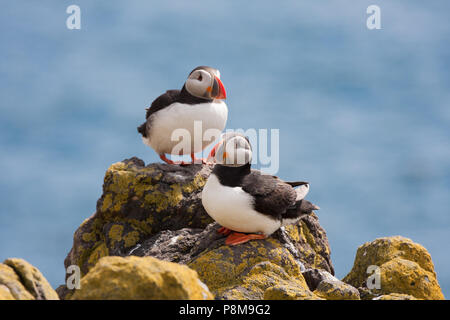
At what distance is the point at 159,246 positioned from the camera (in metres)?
9.59

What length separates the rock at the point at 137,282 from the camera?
5410 mm

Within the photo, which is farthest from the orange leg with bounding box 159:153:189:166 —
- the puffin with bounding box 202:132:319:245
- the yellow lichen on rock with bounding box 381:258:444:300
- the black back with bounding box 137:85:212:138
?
the yellow lichen on rock with bounding box 381:258:444:300

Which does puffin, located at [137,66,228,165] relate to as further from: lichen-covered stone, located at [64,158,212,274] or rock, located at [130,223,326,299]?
rock, located at [130,223,326,299]

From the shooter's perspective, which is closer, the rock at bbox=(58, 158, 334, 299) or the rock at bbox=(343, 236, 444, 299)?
the rock at bbox=(343, 236, 444, 299)

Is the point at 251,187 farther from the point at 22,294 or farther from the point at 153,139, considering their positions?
the point at 22,294

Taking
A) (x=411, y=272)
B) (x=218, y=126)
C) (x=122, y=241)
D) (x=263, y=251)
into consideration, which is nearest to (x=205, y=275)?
(x=263, y=251)

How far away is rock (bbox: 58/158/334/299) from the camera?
30.6 ft

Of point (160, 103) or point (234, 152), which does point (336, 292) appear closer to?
point (234, 152)

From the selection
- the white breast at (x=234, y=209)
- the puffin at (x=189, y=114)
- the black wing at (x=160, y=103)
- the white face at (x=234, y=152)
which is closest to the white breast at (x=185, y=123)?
the puffin at (x=189, y=114)

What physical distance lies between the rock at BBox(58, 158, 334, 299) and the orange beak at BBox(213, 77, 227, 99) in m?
1.20

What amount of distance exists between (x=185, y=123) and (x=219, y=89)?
0.79 m

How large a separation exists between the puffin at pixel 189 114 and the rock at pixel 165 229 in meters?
0.52

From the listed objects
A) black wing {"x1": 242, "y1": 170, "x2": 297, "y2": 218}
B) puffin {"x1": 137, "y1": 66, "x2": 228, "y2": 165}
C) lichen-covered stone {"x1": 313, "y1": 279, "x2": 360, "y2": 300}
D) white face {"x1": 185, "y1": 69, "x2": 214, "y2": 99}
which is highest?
white face {"x1": 185, "y1": 69, "x2": 214, "y2": 99}
